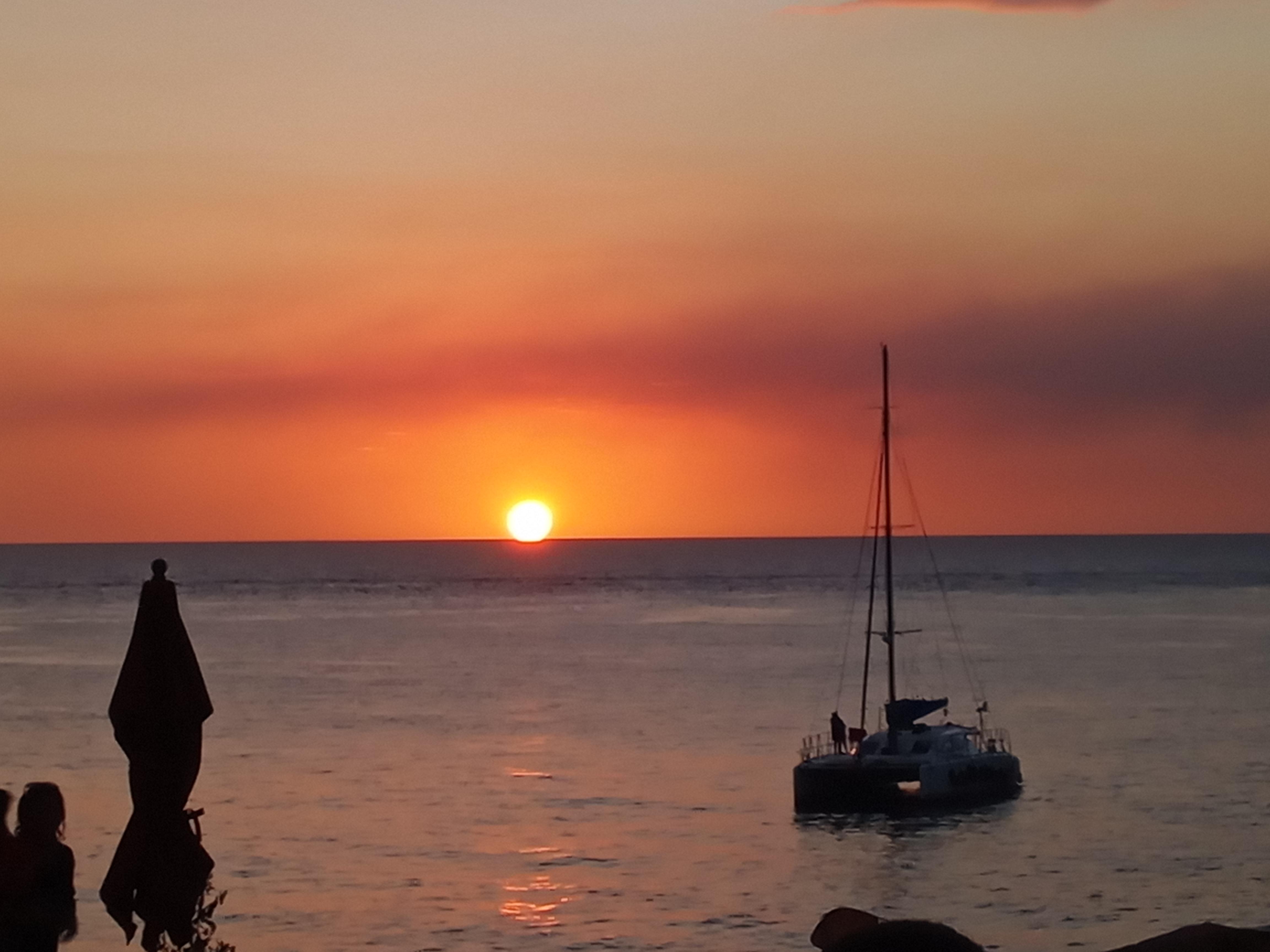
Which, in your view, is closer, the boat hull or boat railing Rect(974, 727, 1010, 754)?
the boat hull

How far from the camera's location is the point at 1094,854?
138 ft

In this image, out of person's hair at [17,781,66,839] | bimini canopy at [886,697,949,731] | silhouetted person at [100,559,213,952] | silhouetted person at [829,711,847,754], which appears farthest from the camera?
bimini canopy at [886,697,949,731]

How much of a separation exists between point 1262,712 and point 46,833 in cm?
7390

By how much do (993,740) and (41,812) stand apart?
1822 inches

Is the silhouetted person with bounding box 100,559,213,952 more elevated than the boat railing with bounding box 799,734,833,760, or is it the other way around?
the silhouetted person with bounding box 100,559,213,952

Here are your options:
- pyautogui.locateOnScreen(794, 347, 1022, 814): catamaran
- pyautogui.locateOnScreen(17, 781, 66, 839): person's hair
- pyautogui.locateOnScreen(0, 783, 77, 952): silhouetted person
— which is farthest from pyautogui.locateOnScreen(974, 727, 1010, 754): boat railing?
pyautogui.locateOnScreen(17, 781, 66, 839): person's hair

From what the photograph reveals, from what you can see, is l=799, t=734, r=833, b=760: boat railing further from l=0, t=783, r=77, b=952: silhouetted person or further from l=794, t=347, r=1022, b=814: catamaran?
l=0, t=783, r=77, b=952: silhouetted person

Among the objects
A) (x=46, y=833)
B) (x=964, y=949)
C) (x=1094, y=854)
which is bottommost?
A: (x=1094, y=854)

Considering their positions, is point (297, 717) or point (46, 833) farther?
point (297, 717)

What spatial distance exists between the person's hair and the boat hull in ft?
126

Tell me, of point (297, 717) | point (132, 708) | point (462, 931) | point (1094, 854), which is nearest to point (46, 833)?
point (132, 708)

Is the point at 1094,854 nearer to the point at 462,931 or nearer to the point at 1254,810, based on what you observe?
the point at 1254,810

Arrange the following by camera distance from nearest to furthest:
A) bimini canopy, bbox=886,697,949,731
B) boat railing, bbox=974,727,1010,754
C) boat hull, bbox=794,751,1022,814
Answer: boat hull, bbox=794,751,1022,814, bimini canopy, bbox=886,697,949,731, boat railing, bbox=974,727,1010,754

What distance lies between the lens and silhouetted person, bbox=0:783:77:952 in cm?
1073
